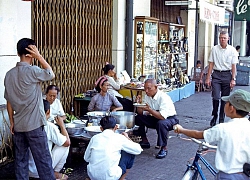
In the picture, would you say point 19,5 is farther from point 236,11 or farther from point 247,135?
point 236,11

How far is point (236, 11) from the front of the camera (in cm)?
1884

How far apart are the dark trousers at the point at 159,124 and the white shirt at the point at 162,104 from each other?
107 millimetres

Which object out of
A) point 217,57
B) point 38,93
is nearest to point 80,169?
point 38,93

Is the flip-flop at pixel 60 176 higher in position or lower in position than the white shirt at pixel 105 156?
lower

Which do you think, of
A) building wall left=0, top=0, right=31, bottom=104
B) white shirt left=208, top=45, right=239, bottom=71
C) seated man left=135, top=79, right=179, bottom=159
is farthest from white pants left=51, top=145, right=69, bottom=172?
white shirt left=208, top=45, right=239, bottom=71

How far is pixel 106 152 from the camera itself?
4551 millimetres

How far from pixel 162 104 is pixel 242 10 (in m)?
13.5

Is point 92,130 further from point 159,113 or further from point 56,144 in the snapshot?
point 159,113

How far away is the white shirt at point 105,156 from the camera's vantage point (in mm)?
4562

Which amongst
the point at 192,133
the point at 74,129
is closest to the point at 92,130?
the point at 74,129

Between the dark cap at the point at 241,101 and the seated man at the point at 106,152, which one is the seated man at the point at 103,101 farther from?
the dark cap at the point at 241,101

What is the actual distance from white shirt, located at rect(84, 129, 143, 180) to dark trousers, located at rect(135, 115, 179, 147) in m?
1.92

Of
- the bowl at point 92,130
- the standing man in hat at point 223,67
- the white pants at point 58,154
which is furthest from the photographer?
the standing man in hat at point 223,67

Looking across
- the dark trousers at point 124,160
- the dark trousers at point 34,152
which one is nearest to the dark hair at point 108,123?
the dark trousers at point 124,160
